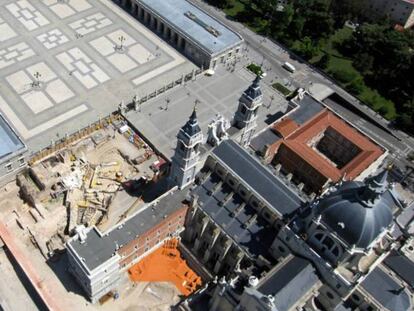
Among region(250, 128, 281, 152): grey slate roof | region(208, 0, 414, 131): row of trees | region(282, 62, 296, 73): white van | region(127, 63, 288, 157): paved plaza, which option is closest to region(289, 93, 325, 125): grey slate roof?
region(127, 63, 288, 157): paved plaza

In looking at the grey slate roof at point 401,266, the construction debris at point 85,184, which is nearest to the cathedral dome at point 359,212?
the grey slate roof at point 401,266

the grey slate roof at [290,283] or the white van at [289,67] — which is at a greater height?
the grey slate roof at [290,283]

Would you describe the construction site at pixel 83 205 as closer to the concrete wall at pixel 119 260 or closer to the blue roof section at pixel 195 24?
the concrete wall at pixel 119 260

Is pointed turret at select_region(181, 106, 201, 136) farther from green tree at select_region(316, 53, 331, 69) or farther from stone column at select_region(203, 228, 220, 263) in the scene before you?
green tree at select_region(316, 53, 331, 69)

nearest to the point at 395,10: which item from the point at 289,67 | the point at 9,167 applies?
the point at 289,67

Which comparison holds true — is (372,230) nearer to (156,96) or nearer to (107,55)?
(156,96)

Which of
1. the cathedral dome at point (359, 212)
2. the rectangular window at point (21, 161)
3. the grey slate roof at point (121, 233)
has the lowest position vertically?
the rectangular window at point (21, 161)

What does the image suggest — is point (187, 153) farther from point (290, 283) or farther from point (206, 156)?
point (290, 283)
